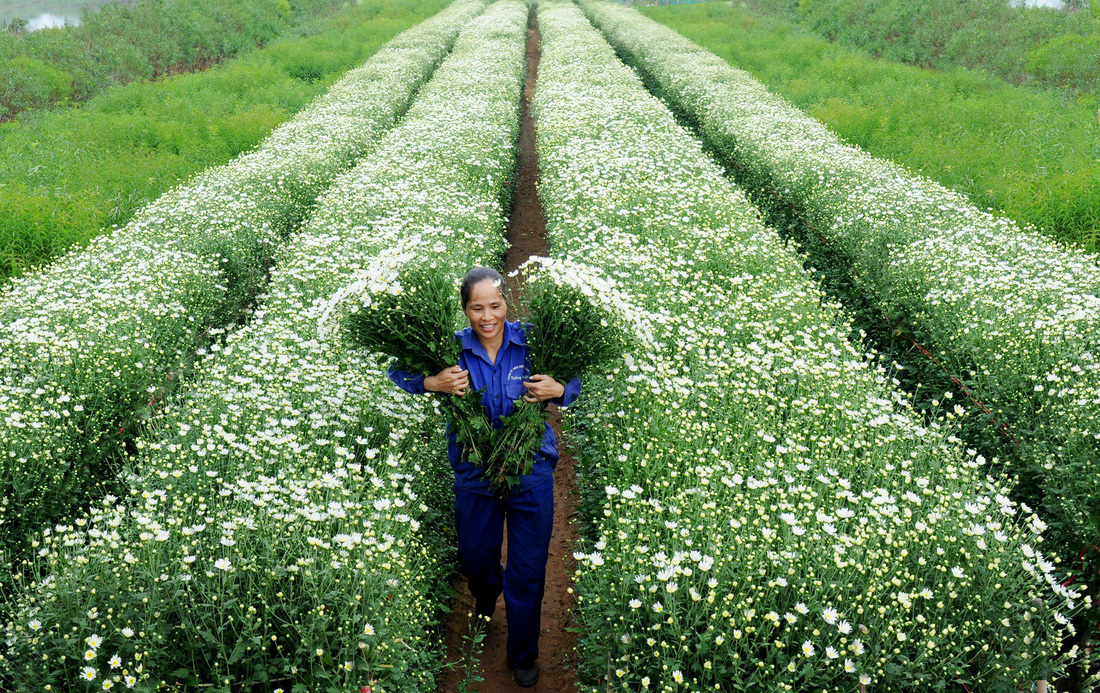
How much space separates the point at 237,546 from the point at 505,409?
147 cm

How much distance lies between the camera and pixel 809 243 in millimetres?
10648

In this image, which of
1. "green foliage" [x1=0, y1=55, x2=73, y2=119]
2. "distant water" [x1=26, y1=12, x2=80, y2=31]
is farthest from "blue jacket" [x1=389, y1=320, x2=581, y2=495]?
"distant water" [x1=26, y1=12, x2=80, y2=31]

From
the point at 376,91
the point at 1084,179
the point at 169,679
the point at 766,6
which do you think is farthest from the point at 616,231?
the point at 766,6

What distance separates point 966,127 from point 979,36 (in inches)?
606

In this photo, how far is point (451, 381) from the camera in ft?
13.6

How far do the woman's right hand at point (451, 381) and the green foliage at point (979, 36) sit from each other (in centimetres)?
2428

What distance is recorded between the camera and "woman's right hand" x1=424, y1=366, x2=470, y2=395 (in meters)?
4.14

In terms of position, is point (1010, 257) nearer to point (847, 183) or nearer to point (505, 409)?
point (847, 183)

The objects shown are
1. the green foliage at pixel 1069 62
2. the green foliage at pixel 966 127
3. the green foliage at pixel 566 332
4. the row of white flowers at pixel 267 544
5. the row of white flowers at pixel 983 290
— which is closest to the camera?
the row of white flowers at pixel 267 544

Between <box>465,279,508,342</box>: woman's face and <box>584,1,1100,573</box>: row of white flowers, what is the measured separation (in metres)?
3.60

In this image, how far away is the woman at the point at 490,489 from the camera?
4184mm

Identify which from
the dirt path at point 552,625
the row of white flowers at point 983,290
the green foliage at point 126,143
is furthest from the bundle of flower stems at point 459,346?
the green foliage at point 126,143

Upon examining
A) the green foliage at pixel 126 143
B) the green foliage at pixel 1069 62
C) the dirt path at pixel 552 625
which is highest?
the green foliage at pixel 1069 62

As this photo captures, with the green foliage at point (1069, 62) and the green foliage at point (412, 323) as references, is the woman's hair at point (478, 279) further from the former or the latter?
the green foliage at point (1069, 62)
